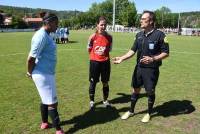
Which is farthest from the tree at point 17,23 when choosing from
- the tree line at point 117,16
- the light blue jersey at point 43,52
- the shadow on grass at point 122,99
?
the light blue jersey at point 43,52

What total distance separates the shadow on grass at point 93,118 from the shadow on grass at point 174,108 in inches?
36.4

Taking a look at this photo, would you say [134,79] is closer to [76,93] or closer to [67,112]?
[67,112]

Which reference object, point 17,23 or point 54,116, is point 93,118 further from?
point 17,23

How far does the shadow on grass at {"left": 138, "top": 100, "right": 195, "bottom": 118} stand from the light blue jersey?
2856mm

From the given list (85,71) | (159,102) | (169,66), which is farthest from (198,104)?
(169,66)

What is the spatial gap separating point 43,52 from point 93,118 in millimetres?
2235

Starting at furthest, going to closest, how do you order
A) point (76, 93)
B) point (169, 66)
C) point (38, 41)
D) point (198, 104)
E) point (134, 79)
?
point (169, 66), point (76, 93), point (198, 104), point (134, 79), point (38, 41)

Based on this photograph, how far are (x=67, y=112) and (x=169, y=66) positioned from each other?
951 centimetres

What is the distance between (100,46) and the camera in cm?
856

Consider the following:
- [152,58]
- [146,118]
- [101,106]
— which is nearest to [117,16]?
[101,106]

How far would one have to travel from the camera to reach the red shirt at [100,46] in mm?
8562

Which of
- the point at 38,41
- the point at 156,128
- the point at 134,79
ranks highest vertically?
the point at 38,41

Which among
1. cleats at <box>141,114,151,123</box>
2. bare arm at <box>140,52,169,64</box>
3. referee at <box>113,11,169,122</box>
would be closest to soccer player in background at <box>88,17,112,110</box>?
referee at <box>113,11,169,122</box>

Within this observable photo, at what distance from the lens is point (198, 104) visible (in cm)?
947
